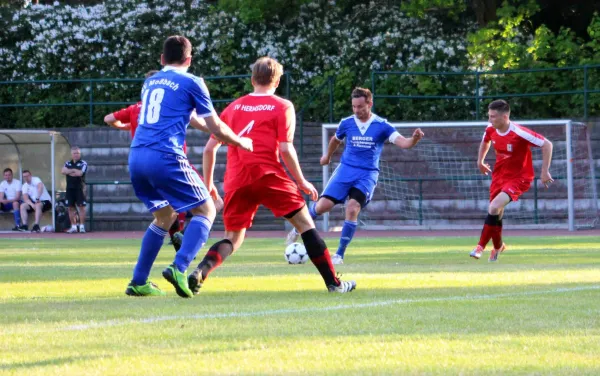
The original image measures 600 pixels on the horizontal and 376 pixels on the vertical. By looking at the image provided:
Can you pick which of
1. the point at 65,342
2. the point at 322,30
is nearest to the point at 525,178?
the point at 65,342

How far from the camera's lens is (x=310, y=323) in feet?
20.9

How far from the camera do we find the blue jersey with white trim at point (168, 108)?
26.2 ft

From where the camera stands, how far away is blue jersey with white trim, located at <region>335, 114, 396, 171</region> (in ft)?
42.3

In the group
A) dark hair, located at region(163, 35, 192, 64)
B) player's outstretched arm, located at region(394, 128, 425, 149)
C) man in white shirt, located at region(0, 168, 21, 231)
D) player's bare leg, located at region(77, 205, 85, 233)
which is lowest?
player's bare leg, located at region(77, 205, 85, 233)

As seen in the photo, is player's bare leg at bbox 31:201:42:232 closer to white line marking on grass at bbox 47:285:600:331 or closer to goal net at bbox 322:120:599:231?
goal net at bbox 322:120:599:231

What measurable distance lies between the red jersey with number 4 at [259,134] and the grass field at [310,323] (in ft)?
2.92

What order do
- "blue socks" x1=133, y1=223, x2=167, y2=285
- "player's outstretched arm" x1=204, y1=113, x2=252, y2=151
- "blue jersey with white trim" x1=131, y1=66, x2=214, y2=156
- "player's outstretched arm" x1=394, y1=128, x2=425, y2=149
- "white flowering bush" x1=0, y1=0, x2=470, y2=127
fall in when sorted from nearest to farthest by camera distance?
"player's outstretched arm" x1=204, y1=113, x2=252, y2=151
"blue jersey with white trim" x1=131, y1=66, x2=214, y2=156
"blue socks" x1=133, y1=223, x2=167, y2=285
"player's outstretched arm" x1=394, y1=128, x2=425, y2=149
"white flowering bush" x1=0, y1=0, x2=470, y2=127

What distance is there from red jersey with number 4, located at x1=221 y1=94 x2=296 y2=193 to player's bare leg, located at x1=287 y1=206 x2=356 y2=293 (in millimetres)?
391

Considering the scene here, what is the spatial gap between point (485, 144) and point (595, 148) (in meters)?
12.8

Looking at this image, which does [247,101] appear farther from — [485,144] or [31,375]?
[485,144]

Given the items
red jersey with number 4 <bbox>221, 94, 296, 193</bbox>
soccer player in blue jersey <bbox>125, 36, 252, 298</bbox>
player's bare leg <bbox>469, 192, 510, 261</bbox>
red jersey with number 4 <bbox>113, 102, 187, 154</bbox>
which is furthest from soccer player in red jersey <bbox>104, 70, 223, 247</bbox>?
player's bare leg <bbox>469, 192, 510, 261</bbox>

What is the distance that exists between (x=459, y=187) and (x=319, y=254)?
1787 centimetres

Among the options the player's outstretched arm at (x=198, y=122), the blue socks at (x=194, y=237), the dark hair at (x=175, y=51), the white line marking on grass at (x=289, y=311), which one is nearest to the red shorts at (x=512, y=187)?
the white line marking on grass at (x=289, y=311)

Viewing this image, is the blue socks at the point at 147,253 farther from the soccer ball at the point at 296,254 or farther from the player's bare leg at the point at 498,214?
the player's bare leg at the point at 498,214
